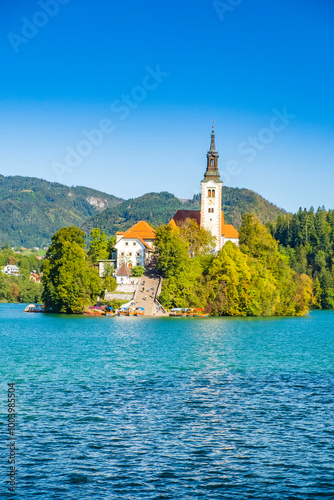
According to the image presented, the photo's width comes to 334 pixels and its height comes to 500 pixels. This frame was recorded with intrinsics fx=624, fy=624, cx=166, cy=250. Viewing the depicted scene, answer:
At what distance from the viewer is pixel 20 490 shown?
17.3m

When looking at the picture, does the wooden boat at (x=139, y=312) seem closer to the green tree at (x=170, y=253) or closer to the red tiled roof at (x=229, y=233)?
the green tree at (x=170, y=253)

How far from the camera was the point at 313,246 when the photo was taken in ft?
565

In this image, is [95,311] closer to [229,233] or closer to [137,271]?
[137,271]

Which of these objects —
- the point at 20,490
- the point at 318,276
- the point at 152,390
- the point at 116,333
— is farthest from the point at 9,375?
the point at 318,276

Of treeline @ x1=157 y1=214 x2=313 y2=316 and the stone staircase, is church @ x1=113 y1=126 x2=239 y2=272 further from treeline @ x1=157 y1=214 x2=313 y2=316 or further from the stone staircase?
treeline @ x1=157 y1=214 x2=313 y2=316

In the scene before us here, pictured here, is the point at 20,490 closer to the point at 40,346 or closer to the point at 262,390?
the point at 262,390

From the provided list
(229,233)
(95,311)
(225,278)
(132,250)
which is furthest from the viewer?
(229,233)

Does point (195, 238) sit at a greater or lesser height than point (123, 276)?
greater

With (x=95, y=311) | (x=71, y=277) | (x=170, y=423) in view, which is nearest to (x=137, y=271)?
(x=95, y=311)

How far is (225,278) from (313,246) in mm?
87389

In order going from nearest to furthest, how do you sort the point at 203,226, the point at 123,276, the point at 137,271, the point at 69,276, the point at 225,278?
1. the point at 225,278
2. the point at 69,276
3. the point at 123,276
4. the point at 137,271
5. the point at 203,226

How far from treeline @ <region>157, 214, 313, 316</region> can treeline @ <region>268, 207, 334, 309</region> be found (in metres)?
49.1

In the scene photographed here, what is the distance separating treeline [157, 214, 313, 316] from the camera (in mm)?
92312

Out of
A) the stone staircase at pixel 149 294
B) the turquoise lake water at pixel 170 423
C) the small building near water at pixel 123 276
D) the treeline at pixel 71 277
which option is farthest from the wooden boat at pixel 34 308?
the turquoise lake water at pixel 170 423
